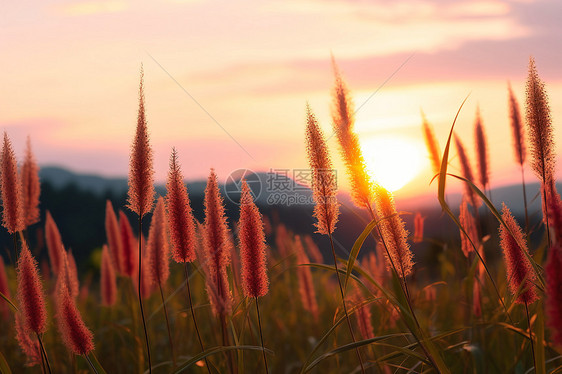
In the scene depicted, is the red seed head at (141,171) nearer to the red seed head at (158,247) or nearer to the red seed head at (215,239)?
the red seed head at (215,239)

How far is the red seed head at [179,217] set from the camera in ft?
8.30

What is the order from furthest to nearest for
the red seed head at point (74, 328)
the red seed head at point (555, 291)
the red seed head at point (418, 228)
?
the red seed head at point (418, 228) < the red seed head at point (74, 328) < the red seed head at point (555, 291)

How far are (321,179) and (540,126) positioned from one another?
115cm

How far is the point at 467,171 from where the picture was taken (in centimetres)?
494

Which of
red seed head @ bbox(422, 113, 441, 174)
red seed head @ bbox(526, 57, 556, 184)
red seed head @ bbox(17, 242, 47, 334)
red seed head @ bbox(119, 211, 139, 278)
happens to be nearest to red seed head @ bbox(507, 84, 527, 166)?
red seed head @ bbox(422, 113, 441, 174)

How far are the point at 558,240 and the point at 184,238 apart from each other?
171cm

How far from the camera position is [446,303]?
6.42 m

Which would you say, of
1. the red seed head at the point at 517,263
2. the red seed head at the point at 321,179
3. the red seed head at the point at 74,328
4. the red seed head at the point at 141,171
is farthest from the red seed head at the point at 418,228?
the red seed head at the point at 74,328

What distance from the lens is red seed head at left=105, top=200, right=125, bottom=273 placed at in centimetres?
435

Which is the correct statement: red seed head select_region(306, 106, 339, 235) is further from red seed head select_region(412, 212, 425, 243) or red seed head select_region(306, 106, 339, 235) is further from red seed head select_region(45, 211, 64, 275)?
red seed head select_region(45, 211, 64, 275)

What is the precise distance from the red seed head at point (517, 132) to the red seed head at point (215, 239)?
2.97 metres

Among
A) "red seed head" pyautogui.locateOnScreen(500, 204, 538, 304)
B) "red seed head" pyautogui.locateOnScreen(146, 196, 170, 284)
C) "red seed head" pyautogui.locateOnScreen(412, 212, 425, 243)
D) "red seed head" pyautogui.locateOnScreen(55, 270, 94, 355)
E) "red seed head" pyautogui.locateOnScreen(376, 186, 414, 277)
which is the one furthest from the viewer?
"red seed head" pyautogui.locateOnScreen(412, 212, 425, 243)

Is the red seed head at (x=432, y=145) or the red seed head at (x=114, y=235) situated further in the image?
the red seed head at (x=432, y=145)

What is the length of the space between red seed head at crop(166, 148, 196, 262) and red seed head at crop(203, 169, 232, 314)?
0.09m
